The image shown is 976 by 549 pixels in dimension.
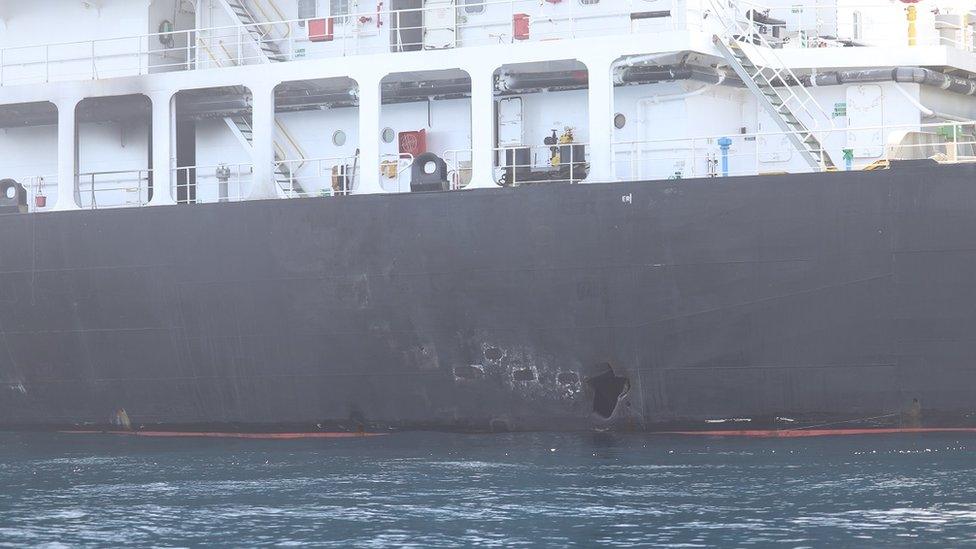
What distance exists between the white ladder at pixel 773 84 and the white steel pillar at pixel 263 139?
614 cm

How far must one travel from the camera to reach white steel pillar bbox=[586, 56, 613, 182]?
17938 mm

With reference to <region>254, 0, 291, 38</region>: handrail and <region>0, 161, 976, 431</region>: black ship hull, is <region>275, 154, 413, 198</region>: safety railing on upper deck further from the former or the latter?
<region>254, 0, 291, 38</region>: handrail

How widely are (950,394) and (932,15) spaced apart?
7207 millimetres

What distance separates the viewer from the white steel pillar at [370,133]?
1897 cm

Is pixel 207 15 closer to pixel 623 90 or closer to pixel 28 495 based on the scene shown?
pixel 623 90

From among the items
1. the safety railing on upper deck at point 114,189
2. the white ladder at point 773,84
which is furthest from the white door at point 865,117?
the safety railing on upper deck at point 114,189

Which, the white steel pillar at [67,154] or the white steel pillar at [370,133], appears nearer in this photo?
the white steel pillar at [370,133]

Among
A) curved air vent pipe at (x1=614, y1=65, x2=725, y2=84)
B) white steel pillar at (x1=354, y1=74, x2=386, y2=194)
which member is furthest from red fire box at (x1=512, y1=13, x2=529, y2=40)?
white steel pillar at (x1=354, y1=74, x2=386, y2=194)

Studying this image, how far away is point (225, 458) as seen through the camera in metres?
17.9

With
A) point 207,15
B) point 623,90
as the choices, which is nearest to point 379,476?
point 623,90

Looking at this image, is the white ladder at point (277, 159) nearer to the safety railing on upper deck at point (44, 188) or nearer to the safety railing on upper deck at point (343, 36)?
the safety railing on upper deck at point (343, 36)

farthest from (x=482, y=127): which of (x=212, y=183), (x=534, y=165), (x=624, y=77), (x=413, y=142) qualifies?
(x=212, y=183)

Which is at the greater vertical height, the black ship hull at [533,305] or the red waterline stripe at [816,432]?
the black ship hull at [533,305]

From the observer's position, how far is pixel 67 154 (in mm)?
20609
